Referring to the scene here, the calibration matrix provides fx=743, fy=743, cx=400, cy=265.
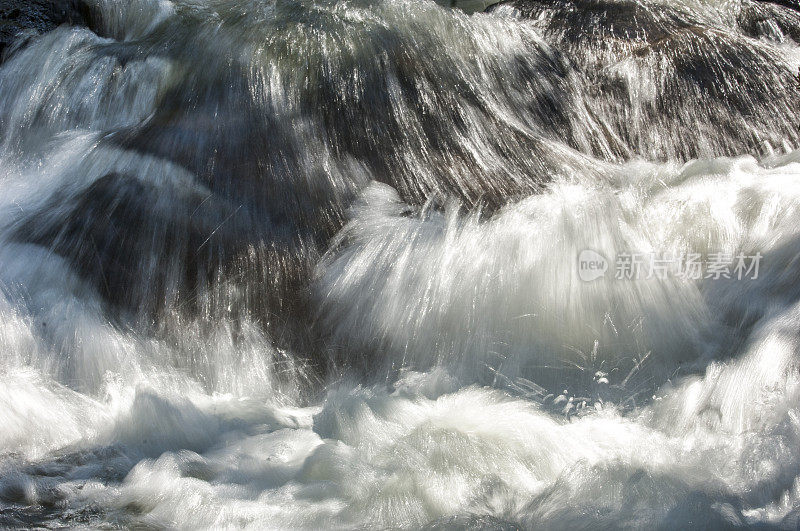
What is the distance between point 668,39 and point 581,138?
30.8 inches

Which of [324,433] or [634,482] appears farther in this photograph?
[324,433]

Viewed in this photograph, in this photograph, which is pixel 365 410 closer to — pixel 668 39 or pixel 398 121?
pixel 398 121

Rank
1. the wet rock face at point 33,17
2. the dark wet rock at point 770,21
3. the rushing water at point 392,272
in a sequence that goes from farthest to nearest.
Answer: the dark wet rock at point 770,21 < the wet rock face at point 33,17 < the rushing water at point 392,272

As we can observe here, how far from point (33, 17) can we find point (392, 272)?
7.76ft

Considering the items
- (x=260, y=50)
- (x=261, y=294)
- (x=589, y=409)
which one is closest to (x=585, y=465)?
(x=589, y=409)

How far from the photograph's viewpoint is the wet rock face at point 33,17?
348 cm

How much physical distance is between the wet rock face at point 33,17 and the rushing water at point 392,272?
93 millimetres

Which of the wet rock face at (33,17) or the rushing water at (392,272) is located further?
the wet rock face at (33,17)

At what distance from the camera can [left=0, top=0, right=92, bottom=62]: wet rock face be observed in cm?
348

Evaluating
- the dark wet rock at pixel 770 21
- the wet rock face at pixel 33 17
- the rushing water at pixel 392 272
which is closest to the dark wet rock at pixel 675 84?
the rushing water at pixel 392 272

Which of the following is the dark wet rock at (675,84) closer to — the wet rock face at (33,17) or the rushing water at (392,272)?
the rushing water at (392,272)

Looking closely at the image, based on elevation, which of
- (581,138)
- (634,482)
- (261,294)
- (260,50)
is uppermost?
A: (260,50)

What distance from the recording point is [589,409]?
2277 millimetres

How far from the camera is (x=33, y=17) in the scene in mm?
3590
